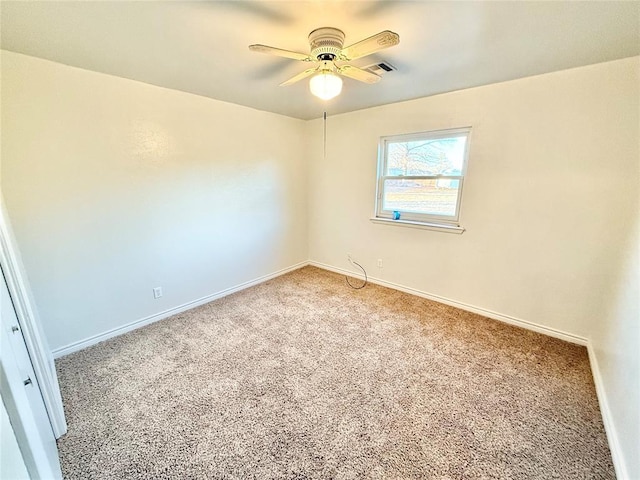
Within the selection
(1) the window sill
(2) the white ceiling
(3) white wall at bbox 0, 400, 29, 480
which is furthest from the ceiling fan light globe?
(1) the window sill

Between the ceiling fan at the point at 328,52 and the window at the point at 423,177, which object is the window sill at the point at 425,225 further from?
the ceiling fan at the point at 328,52

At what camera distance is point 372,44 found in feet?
4.49

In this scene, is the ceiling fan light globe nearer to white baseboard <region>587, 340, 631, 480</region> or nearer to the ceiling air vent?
the ceiling air vent

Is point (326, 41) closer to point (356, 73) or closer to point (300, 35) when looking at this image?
point (300, 35)

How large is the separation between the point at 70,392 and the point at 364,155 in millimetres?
3483

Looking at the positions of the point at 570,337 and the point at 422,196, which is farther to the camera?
the point at 422,196

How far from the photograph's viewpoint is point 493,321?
8.71 feet

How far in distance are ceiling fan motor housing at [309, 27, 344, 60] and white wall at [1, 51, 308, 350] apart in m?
1.68

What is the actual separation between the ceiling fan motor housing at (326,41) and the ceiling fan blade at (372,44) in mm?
53

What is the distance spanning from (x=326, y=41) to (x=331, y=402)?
86.3 inches

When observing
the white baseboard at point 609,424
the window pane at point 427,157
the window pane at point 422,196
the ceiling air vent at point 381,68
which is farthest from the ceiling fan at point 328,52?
the white baseboard at point 609,424

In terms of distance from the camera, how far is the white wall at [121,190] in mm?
1901

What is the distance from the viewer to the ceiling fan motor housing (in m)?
1.48

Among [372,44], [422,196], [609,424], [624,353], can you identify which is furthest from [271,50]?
[609,424]
